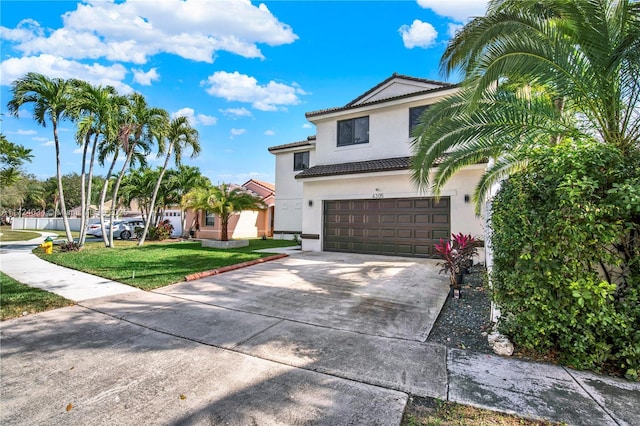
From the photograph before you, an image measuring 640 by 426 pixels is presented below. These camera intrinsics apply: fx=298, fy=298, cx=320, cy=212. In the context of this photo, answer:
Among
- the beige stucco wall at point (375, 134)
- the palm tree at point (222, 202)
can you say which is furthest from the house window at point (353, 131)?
the palm tree at point (222, 202)

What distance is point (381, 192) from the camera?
41.8ft

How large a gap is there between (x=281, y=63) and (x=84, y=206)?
39.5 ft

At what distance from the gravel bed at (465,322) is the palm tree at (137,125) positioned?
51.1 ft

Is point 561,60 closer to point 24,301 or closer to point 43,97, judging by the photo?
point 24,301

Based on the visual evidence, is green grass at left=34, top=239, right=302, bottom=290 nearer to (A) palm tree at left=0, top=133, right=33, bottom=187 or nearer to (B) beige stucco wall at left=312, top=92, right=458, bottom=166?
(A) palm tree at left=0, top=133, right=33, bottom=187

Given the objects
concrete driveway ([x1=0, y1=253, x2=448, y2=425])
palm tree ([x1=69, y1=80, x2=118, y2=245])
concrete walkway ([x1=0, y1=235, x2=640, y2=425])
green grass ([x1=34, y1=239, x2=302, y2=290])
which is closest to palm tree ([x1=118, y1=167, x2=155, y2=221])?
palm tree ([x1=69, y1=80, x2=118, y2=245])

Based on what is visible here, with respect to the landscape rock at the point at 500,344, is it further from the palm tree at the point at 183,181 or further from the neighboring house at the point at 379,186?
the palm tree at the point at 183,181

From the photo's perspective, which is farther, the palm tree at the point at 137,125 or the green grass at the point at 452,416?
the palm tree at the point at 137,125

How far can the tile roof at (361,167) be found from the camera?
12.1m

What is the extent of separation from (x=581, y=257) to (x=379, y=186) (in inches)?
372

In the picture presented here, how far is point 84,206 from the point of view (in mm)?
14836

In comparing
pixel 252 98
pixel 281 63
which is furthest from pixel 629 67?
pixel 252 98

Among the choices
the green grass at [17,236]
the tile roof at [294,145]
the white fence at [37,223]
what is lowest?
the green grass at [17,236]

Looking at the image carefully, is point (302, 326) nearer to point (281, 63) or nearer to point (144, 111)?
point (281, 63)
